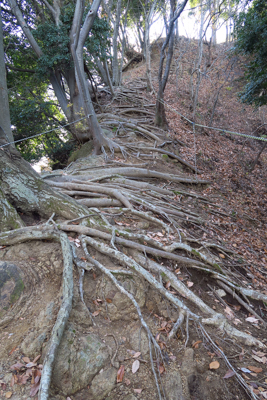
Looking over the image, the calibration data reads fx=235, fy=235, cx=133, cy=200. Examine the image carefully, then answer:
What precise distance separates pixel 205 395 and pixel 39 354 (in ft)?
5.16

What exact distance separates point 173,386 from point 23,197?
9.33 feet

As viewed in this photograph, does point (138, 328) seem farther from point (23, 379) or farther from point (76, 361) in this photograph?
point (23, 379)

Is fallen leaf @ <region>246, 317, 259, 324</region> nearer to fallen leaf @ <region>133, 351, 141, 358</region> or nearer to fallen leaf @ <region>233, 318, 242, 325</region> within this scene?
fallen leaf @ <region>233, 318, 242, 325</region>

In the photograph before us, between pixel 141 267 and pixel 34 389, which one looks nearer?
pixel 34 389

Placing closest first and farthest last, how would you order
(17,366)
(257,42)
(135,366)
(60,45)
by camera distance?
(17,366) → (135,366) → (257,42) → (60,45)

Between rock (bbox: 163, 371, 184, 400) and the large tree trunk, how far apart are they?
2.30 meters

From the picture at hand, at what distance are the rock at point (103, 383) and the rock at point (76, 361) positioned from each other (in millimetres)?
48

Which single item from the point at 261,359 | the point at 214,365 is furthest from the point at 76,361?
the point at 261,359

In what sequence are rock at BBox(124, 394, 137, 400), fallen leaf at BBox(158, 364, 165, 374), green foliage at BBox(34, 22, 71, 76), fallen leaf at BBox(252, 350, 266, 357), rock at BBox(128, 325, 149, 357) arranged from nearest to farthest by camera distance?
rock at BBox(124, 394, 137, 400)
fallen leaf at BBox(158, 364, 165, 374)
rock at BBox(128, 325, 149, 357)
fallen leaf at BBox(252, 350, 266, 357)
green foliage at BBox(34, 22, 71, 76)

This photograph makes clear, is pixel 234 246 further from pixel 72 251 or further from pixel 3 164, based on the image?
pixel 3 164

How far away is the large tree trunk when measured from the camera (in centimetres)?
309

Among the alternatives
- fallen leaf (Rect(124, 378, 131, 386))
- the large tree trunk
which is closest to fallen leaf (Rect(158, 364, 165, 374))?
fallen leaf (Rect(124, 378, 131, 386))

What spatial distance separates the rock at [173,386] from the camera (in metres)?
2.14

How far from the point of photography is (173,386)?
86.4 inches
